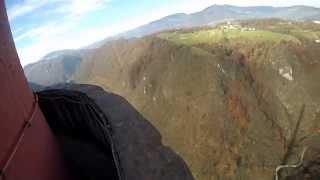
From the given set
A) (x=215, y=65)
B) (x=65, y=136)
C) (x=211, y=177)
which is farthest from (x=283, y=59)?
(x=65, y=136)

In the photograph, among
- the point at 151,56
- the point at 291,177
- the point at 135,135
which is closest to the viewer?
the point at 135,135

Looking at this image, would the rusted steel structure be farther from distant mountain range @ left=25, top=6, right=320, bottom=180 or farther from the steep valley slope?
the steep valley slope

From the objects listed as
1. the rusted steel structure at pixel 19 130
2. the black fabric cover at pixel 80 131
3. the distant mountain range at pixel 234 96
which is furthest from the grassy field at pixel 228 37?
the rusted steel structure at pixel 19 130

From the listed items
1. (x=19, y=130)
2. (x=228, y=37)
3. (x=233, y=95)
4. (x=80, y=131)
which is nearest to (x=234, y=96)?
(x=233, y=95)

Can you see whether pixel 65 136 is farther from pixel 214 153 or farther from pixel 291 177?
pixel 214 153

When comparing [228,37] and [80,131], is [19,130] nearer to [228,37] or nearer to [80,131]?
[80,131]

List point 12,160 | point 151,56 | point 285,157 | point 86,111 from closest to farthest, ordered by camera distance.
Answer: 1. point 12,160
2. point 86,111
3. point 285,157
4. point 151,56
